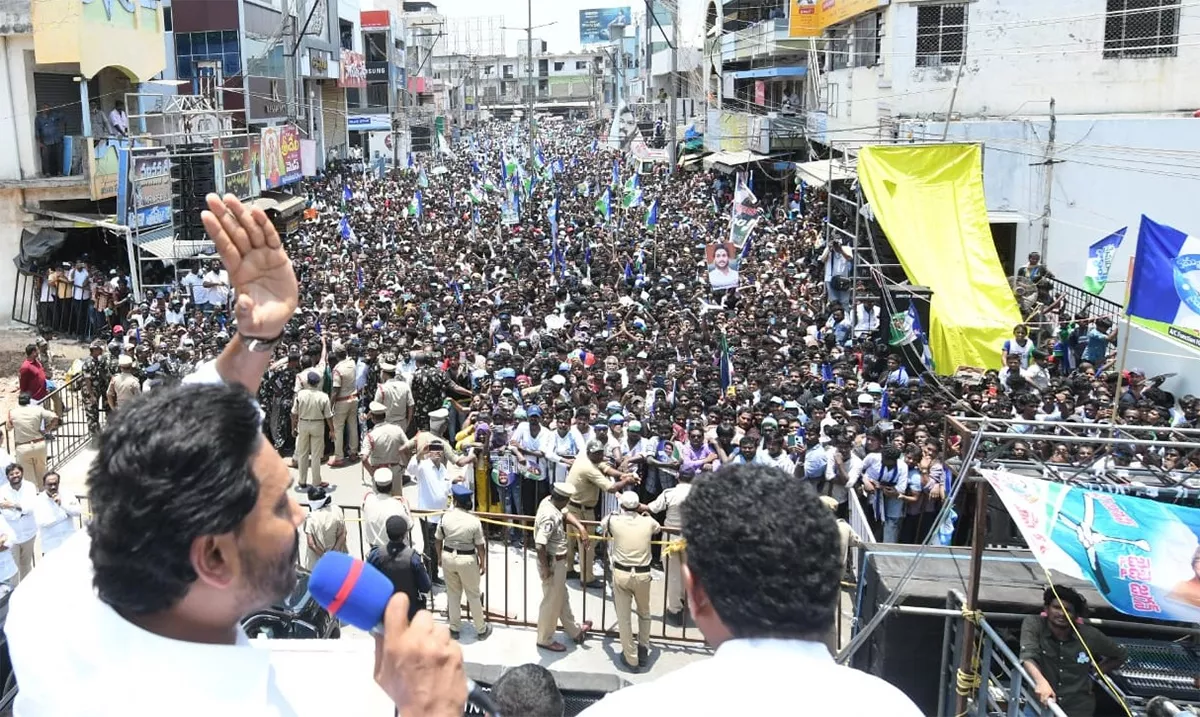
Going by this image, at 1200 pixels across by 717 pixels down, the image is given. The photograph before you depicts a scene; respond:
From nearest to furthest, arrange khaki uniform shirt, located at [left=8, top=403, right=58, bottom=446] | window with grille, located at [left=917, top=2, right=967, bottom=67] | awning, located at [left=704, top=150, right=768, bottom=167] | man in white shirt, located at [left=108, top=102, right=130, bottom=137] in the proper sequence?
khaki uniform shirt, located at [left=8, top=403, right=58, bottom=446], man in white shirt, located at [left=108, top=102, right=130, bottom=137], window with grille, located at [left=917, top=2, right=967, bottom=67], awning, located at [left=704, top=150, right=768, bottom=167]

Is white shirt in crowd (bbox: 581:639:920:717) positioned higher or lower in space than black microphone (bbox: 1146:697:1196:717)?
higher

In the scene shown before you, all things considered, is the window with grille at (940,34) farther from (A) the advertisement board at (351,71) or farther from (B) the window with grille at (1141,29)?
(A) the advertisement board at (351,71)

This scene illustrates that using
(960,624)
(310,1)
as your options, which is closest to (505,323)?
(960,624)

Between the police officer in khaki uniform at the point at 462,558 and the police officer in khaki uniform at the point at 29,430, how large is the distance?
482 centimetres

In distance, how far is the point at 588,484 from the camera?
27.0 ft

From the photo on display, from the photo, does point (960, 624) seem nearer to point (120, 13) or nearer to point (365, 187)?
point (120, 13)

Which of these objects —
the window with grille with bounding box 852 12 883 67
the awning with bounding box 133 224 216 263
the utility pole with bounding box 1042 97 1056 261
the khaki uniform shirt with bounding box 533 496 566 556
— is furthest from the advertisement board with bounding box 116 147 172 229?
the window with grille with bounding box 852 12 883 67

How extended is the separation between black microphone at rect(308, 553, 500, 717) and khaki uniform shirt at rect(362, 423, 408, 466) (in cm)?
778

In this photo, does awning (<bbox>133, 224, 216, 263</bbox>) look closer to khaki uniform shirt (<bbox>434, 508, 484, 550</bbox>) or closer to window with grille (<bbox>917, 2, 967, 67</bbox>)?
khaki uniform shirt (<bbox>434, 508, 484, 550</bbox>)

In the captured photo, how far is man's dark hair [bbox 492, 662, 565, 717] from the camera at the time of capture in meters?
3.54

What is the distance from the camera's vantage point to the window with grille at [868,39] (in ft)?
78.3

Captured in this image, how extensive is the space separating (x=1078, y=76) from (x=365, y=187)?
21940mm

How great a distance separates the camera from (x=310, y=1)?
135 ft

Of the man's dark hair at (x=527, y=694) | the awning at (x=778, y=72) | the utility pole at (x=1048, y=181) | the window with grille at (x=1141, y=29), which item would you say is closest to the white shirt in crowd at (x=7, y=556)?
the man's dark hair at (x=527, y=694)
